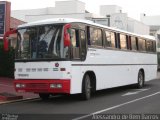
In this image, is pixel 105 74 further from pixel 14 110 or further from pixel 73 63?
pixel 14 110

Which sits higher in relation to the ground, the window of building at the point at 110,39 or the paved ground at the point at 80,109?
the window of building at the point at 110,39

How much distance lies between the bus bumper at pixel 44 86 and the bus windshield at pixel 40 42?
883mm

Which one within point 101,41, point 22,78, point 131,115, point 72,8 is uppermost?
point 72,8

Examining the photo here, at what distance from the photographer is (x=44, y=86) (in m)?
14.9

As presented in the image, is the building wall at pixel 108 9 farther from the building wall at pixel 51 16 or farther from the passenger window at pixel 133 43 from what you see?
the passenger window at pixel 133 43

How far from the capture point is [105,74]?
59.6 ft

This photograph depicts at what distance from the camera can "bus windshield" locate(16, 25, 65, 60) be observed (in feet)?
48.4

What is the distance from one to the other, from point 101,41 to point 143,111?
5567 millimetres

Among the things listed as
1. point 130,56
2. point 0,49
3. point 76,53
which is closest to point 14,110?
point 76,53

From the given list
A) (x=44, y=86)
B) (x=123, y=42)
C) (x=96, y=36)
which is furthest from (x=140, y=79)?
(x=44, y=86)

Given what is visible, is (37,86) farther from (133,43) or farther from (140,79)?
(140,79)

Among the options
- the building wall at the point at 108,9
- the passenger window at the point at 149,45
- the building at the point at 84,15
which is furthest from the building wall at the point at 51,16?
the passenger window at the point at 149,45

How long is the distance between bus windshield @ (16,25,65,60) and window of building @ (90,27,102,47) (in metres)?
2.29

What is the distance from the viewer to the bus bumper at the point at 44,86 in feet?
47.9
